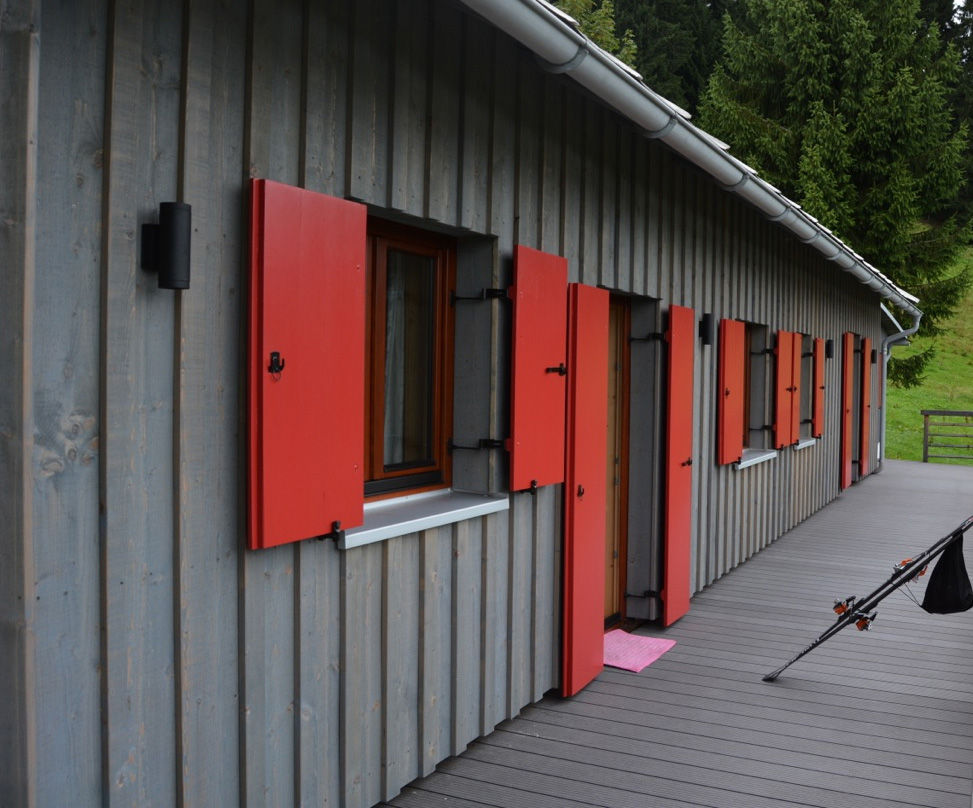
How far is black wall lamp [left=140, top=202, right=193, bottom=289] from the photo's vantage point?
2.54 m

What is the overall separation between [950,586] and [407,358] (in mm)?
2432

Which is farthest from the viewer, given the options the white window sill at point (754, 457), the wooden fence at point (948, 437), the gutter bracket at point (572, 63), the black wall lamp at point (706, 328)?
the wooden fence at point (948, 437)

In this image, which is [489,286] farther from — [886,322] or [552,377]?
[886,322]

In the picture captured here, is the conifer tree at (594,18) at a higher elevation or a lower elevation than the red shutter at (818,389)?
higher

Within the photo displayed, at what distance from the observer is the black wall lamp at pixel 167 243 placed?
2.54 meters

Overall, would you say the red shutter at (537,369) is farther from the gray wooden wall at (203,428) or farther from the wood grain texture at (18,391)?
the wood grain texture at (18,391)

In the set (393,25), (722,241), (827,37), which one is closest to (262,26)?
(393,25)

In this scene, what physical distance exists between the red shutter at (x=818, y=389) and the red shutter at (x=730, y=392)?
349cm

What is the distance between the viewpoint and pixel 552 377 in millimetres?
4559

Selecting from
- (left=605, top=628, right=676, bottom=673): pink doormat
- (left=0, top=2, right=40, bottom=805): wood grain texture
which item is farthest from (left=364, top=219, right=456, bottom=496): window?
(left=605, top=628, right=676, bottom=673): pink doormat

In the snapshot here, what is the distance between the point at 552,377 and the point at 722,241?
11.3 ft

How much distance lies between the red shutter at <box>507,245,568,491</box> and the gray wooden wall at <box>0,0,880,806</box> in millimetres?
196

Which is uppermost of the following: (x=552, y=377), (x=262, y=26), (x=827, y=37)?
(x=827, y=37)

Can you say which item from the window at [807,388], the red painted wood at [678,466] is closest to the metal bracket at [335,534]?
the red painted wood at [678,466]
